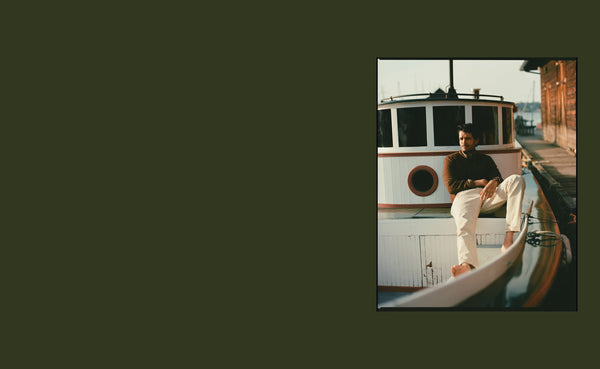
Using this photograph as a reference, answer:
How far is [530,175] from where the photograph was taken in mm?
5648

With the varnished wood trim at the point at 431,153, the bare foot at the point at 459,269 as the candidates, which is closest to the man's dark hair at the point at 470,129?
the varnished wood trim at the point at 431,153

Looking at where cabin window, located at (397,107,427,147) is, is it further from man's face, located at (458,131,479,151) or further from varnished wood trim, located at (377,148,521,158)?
man's face, located at (458,131,479,151)

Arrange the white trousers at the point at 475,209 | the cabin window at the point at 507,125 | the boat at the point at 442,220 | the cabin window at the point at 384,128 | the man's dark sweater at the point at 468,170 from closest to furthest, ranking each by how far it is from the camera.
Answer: the boat at the point at 442,220 < the white trousers at the point at 475,209 < the man's dark sweater at the point at 468,170 < the cabin window at the point at 384,128 < the cabin window at the point at 507,125

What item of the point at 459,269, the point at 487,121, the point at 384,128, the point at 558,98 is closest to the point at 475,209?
the point at 459,269

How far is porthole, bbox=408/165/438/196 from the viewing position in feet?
18.1

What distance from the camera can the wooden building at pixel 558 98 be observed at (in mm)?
5234

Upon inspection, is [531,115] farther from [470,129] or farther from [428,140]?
[428,140]

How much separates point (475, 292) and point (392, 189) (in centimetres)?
115

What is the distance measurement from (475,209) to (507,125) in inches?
35.3

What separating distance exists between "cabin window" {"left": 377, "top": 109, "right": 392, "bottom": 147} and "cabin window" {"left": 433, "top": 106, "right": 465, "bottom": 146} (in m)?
0.40

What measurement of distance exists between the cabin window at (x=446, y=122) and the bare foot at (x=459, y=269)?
1.07m

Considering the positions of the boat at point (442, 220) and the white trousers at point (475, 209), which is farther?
the white trousers at point (475, 209)

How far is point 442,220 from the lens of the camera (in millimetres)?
5375

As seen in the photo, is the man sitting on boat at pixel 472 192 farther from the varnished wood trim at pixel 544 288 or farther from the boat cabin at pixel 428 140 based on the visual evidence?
the varnished wood trim at pixel 544 288
